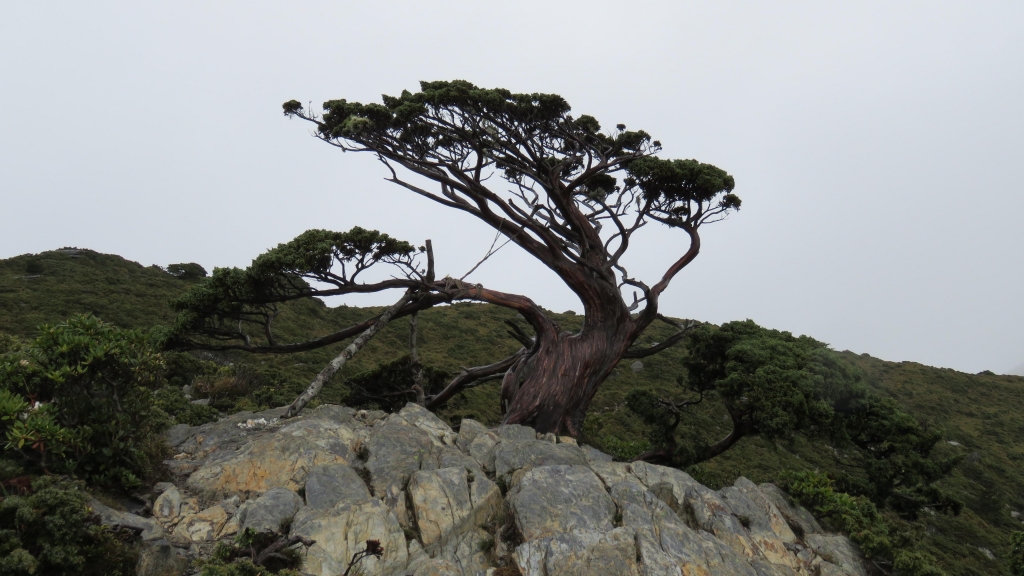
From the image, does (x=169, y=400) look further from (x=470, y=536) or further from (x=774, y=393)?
(x=774, y=393)

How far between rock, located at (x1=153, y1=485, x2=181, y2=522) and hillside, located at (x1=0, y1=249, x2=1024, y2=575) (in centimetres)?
803

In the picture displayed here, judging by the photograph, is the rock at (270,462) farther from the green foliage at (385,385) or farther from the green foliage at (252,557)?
the green foliage at (385,385)

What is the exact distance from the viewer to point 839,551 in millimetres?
11156

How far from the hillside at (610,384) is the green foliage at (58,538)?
9.97m

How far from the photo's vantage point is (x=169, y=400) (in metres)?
15.5

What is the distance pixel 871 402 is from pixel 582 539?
398 inches

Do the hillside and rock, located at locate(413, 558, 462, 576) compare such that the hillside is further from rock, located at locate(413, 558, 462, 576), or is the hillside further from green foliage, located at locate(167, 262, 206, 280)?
rock, located at locate(413, 558, 462, 576)

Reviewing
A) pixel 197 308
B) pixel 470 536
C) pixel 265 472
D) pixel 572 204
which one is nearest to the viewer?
pixel 470 536

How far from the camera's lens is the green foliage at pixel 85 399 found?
28.8ft

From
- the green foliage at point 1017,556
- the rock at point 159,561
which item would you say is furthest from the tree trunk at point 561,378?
the green foliage at point 1017,556

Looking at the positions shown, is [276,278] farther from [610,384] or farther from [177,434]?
[610,384]

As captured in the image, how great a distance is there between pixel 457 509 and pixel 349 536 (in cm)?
180

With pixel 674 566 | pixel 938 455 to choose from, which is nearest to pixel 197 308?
pixel 674 566

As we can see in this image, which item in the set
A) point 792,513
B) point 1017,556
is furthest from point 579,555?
point 1017,556
